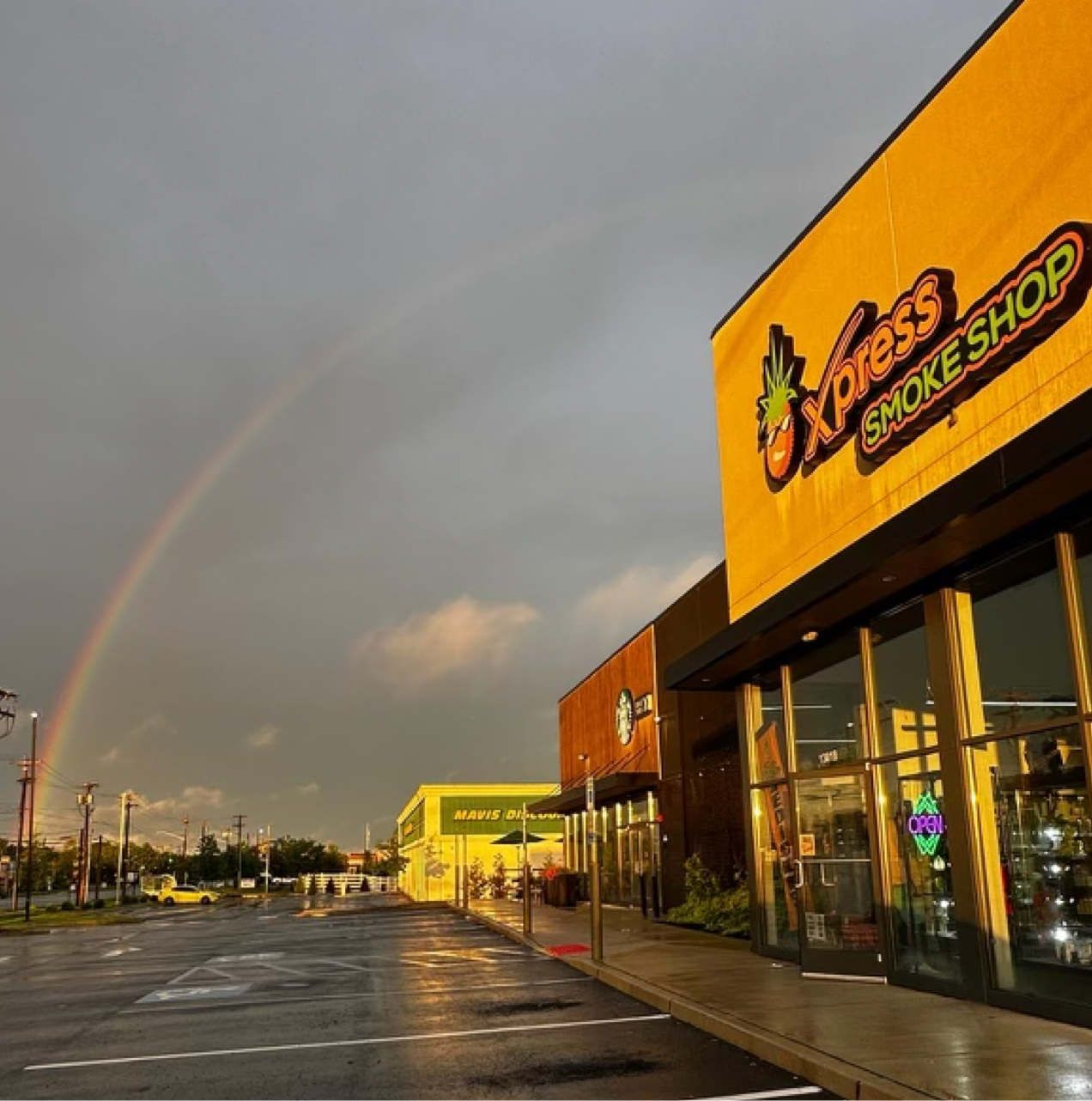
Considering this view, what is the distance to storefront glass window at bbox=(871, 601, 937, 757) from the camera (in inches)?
468

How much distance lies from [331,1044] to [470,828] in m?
56.9

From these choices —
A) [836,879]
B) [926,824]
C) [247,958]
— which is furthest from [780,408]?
[247,958]

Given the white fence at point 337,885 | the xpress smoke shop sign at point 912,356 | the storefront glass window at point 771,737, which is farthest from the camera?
the white fence at point 337,885

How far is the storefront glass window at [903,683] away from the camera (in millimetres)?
11875

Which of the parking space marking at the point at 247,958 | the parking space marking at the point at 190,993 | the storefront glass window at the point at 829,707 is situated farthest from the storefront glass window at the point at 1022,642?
the parking space marking at the point at 247,958

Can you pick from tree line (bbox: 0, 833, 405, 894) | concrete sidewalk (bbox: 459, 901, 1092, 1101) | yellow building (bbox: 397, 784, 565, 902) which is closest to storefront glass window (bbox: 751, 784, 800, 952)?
concrete sidewalk (bbox: 459, 901, 1092, 1101)

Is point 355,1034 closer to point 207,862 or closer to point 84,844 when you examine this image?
point 84,844

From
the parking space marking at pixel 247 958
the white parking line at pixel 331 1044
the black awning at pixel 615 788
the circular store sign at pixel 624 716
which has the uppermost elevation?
the circular store sign at pixel 624 716

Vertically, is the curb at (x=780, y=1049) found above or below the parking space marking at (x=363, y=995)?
above

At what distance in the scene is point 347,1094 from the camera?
795 centimetres

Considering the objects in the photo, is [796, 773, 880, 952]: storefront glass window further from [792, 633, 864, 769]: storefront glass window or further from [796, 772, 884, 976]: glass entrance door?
[792, 633, 864, 769]: storefront glass window

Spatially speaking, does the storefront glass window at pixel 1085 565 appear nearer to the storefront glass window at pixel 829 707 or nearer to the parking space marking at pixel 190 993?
the storefront glass window at pixel 829 707

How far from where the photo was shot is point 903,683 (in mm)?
12297

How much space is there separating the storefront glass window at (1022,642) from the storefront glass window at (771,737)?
4.35 metres
